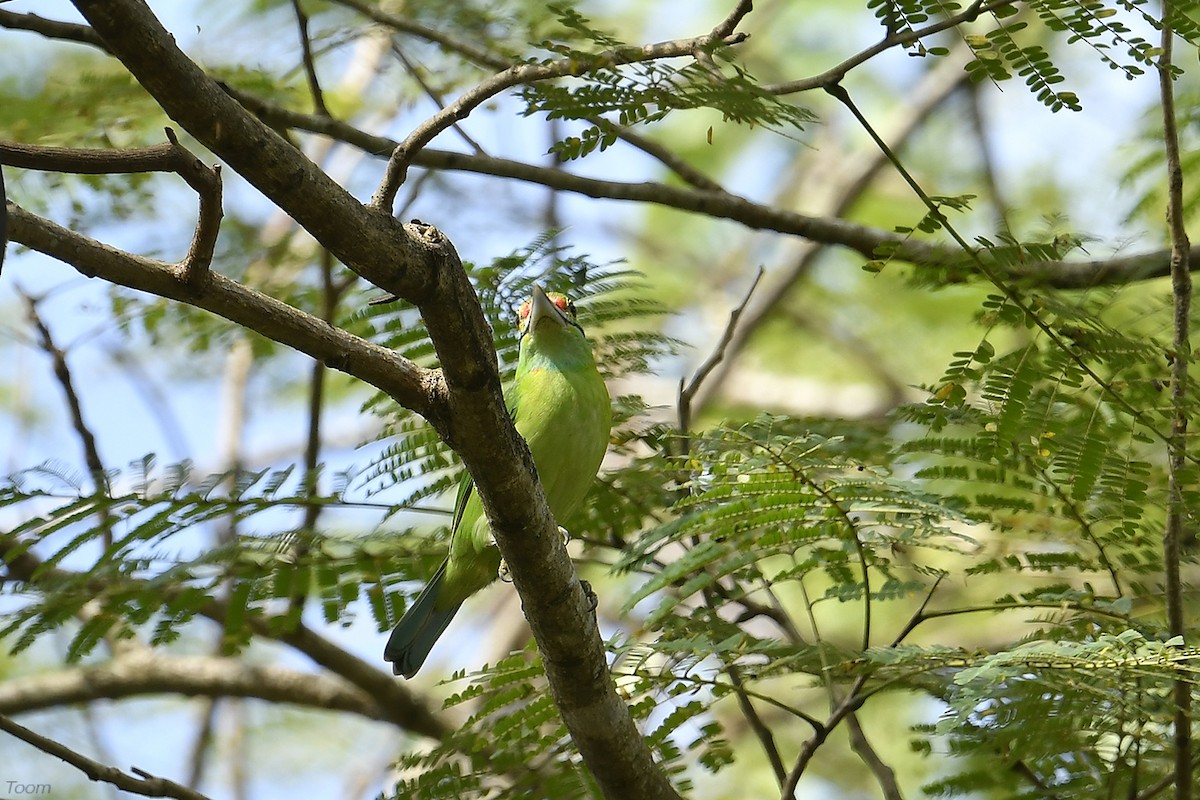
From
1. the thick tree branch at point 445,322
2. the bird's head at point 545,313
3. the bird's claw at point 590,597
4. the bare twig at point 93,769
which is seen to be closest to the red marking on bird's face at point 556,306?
the bird's head at point 545,313

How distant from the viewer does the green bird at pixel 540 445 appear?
4383 mm

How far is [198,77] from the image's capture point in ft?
7.04

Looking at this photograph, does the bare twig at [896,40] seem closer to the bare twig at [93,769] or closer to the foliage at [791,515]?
the foliage at [791,515]

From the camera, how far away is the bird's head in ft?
15.2

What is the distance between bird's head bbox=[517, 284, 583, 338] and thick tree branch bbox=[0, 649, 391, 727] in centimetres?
250

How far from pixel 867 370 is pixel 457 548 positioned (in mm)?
6953

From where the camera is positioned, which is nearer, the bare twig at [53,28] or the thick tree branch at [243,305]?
the thick tree branch at [243,305]

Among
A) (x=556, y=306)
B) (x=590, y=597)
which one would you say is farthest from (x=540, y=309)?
(x=590, y=597)

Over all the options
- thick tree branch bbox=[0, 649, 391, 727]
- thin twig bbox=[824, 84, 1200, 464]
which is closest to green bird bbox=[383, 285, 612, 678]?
thin twig bbox=[824, 84, 1200, 464]

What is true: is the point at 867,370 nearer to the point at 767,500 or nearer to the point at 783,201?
the point at 783,201

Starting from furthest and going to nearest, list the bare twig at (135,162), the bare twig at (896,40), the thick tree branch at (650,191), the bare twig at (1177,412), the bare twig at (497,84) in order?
the thick tree branch at (650,191) < the bare twig at (896,40) < the bare twig at (1177,412) < the bare twig at (497,84) < the bare twig at (135,162)

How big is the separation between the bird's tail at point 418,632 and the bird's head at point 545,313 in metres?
1.06

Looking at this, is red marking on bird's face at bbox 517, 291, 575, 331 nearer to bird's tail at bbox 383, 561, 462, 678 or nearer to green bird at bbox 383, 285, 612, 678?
green bird at bbox 383, 285, 612, 678

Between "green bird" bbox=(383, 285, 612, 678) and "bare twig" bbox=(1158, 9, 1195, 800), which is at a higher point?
"green bird" bbox=(383, 285, 612, 678)
